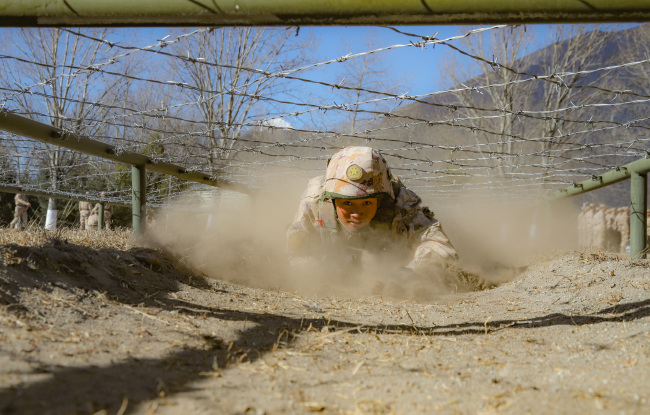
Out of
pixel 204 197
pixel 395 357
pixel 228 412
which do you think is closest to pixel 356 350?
pixel 395 357

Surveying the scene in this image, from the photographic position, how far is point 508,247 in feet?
34.7

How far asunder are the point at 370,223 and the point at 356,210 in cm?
38

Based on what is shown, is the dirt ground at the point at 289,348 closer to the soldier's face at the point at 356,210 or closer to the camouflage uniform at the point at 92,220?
the soldier's face at the point at 356,210

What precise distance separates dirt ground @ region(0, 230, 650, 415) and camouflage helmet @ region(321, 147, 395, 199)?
1373 mm

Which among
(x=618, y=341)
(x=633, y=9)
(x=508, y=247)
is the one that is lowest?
(x=508, y=247)

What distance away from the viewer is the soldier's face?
5.23 metres

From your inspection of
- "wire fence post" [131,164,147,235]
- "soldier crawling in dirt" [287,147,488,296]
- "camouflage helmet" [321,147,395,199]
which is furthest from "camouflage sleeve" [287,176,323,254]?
"wire fence post" [131,164,147,235]

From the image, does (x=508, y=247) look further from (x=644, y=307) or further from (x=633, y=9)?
(x=633, y=9)

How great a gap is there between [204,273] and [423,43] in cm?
308

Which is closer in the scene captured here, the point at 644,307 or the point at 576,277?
the point at 644,307

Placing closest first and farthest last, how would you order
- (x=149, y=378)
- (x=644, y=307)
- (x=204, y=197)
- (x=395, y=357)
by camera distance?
1. (x=149, y=378)
2. (x=395, y=357)
3. (x=644, y=307)
4. (x=204, y=197)

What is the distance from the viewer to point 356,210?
207 inches

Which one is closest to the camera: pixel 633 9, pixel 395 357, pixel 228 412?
pixel 228 412

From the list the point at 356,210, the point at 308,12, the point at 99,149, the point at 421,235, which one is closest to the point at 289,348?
the point at 308,12
